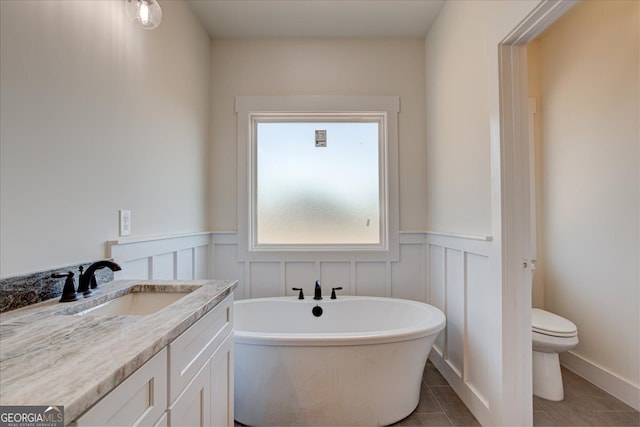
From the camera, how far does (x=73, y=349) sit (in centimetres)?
60

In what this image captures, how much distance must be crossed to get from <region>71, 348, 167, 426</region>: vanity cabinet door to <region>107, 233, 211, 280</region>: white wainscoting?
0.86 metres

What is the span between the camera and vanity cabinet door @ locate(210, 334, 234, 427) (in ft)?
3.52

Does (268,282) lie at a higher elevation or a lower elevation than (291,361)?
higher

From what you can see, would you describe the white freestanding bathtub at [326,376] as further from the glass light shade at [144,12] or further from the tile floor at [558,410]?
the glass light shade at [144,12]

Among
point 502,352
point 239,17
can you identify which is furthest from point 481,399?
point 239,17

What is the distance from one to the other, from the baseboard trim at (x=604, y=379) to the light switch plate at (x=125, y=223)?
3.00 m

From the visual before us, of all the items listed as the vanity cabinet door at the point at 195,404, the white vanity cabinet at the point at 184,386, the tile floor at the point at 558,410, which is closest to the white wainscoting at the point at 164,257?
the white vanity cabinet at the point at 184,386

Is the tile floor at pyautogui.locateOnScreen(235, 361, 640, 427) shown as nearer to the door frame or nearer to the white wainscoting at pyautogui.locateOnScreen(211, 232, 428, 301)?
the door frame

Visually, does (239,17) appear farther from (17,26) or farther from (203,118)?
(17,26)

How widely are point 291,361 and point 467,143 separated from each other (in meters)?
1.66

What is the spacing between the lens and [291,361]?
5.13 ft

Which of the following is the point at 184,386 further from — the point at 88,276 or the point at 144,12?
the point at 144,12

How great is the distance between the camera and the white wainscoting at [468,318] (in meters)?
1.57

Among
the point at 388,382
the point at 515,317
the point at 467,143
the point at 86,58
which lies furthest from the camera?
the point at 467,143
